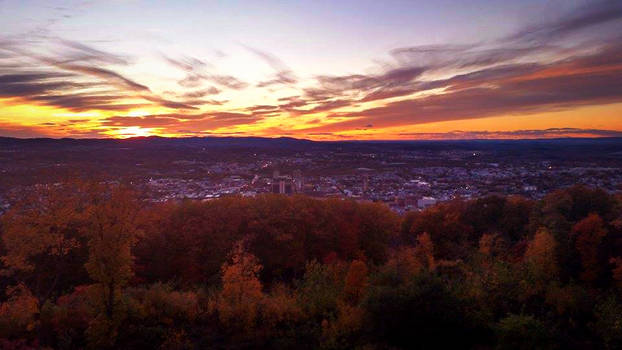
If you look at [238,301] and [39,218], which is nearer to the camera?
[39,218]

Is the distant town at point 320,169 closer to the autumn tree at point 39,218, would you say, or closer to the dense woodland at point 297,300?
the autumn tree at point 39,218

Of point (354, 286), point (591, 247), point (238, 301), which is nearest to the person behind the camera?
point (238, 301)

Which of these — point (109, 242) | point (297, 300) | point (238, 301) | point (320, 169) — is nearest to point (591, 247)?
point (297, 300)

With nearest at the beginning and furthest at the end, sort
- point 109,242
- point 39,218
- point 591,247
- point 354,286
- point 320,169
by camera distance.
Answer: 1. point 109,242
2. point 39,218
3. point 354,286
4. point 591,247
5. point 320,169

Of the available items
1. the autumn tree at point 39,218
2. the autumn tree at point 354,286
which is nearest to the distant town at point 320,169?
the autumn tree at point 39,218

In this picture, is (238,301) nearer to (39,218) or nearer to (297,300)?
(297,300)

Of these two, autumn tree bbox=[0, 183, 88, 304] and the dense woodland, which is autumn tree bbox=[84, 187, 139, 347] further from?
autumn tree bbox=[0, 183, 88, 304]

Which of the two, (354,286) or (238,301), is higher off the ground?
(238,301)

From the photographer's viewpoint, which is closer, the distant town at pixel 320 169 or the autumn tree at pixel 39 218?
the autumn tree at pixel 39 218

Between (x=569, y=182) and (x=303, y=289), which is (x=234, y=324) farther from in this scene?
(x=569, y=182)
